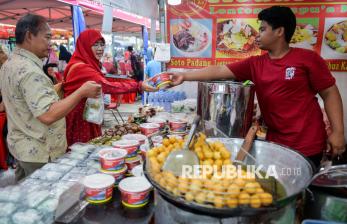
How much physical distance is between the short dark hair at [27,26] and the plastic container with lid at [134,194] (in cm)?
118

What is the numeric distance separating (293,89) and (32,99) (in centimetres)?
159

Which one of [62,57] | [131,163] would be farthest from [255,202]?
[62,57]

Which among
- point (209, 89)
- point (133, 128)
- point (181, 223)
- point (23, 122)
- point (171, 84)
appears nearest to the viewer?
point (181, 223)

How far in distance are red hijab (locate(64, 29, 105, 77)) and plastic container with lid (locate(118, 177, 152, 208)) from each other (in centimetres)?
169

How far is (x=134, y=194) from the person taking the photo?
1104 millimetres

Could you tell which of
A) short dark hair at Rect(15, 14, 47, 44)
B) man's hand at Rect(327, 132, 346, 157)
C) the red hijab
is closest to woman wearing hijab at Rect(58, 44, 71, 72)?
the red hijab

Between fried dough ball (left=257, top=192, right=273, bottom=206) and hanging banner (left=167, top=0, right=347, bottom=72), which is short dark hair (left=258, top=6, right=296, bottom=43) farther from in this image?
fried dough ball (left=257, top=192, right=273, bottom=206)

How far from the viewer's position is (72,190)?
3.57ft

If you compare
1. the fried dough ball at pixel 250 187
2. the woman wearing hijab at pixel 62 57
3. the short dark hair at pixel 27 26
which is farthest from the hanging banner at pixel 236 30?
the woman wearing hijab at pixel 62 57

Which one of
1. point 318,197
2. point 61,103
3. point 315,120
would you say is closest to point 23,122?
point 61,103

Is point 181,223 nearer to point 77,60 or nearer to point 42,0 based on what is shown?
point 77,60

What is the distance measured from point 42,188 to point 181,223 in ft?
2.15

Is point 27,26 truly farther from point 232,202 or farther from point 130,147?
point 232,202

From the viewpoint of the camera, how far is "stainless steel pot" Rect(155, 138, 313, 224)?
796 millimetres
